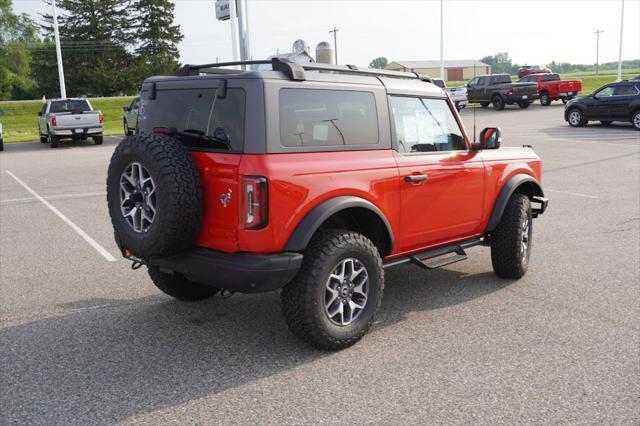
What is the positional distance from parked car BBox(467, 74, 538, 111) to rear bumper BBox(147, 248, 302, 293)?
108ft

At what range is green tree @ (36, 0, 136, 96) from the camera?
62.9 m

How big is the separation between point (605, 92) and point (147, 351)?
2299 cm

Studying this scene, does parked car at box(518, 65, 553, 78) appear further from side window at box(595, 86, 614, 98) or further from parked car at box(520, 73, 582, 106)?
side window at box(595, 86, 614, 98)

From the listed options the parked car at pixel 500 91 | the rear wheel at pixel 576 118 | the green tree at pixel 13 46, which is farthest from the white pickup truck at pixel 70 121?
the green tree at pixel 13 46

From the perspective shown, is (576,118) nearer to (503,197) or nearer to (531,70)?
(503,197)

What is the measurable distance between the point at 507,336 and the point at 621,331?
868 mm

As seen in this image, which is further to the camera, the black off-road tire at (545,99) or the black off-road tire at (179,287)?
the black off-road tire at (545,99)

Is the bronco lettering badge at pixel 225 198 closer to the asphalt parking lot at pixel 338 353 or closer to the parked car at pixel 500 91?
the asphalt parking lot at pixel 338 353

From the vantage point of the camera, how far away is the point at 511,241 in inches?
224

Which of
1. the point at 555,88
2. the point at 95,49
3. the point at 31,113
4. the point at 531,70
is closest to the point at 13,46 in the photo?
the point at 95,49

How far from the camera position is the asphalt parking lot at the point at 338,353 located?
11.3 feet

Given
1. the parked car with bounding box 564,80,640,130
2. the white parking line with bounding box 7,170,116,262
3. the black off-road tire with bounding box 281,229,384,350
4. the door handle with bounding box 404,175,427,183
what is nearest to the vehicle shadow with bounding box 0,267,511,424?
the black off-road tire with bounding box 281,229,384,350

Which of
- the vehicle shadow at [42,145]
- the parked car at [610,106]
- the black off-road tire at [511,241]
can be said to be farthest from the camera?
the vehicle shadow at [42,145]

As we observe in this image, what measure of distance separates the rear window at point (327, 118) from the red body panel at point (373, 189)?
0.11m
